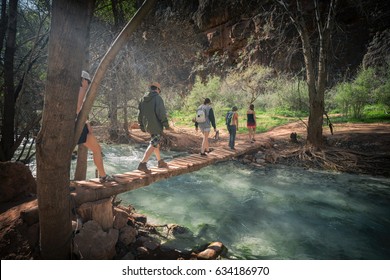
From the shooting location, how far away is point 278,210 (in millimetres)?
Answer: 6066

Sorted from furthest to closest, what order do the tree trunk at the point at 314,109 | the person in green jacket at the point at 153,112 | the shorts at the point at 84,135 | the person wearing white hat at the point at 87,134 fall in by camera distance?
the tree trunk at the point at 314,109 → the person in green jacket at the point at 153,112 → the shorts at the point at 84,135 → the person wearing white hat at the point at 87,134

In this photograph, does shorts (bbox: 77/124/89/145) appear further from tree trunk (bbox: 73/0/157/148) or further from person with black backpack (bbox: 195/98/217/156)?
person with black backpack (bbox: 195/98/217/156)

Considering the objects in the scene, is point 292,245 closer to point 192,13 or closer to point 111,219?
point 111,219

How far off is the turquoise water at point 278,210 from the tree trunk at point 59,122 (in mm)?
2562

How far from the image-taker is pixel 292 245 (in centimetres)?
464

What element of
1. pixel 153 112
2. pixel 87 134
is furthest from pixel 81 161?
pixel 153 112

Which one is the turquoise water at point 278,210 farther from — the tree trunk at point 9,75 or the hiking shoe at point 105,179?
the tree trunk at point 9,75

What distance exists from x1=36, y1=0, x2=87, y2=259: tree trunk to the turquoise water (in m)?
2.56


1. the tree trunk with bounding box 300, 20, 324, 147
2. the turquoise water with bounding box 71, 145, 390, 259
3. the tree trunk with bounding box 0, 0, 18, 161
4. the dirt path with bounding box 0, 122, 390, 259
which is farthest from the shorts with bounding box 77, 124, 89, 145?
the tree trunk with bounding box 300, 20, 324, 147

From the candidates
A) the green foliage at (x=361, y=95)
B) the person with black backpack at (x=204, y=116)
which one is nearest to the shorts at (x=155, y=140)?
the person with black backpack at (x=204, y=116)

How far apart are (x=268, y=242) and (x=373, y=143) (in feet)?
22.5

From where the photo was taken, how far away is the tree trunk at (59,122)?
→ 2168 mm

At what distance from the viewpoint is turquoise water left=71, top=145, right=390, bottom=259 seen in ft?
15.1

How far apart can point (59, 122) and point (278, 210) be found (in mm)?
5335
